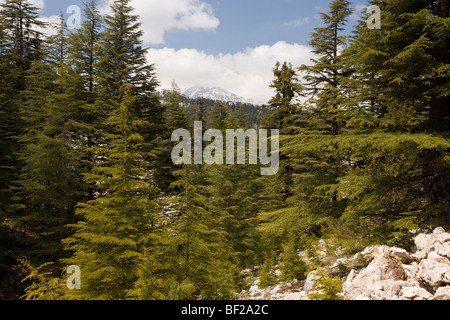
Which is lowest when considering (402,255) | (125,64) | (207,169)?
(402,255)

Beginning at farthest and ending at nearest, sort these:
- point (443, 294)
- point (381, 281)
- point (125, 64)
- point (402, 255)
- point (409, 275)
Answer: point (125, 64), point (402, 255), point (409, 275), point (381, 281), point (443, 294)

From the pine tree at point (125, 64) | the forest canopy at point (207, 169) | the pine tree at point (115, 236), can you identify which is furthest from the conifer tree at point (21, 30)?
the pine tree at point (115, 236)

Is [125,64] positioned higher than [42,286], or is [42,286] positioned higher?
[125,64]

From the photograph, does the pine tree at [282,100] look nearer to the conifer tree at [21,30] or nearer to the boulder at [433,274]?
the boulder at [433,274]

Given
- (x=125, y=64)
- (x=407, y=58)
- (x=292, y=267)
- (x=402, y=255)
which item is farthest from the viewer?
(x=125, y=64)

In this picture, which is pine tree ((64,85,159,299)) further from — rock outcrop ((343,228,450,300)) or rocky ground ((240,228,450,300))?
rock outcrop ((343,228,450,300))

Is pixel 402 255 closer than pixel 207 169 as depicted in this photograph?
Yes

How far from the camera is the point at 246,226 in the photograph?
18.7 metres

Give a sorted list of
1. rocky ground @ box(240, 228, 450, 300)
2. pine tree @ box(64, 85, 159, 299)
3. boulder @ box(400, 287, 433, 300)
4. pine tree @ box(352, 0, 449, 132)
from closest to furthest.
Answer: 1. boulder @ box(400, 287, 433, 300)
2. rocky ground @ box(240, 228, 450, 300)
3. pine tree @ box(352, 0, 449, 132)
4. pine tree @ box(64, 85, 159, 299)

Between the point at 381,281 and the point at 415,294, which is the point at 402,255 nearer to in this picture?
the point at 381,281

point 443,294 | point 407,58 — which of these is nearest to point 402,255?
point 443,294

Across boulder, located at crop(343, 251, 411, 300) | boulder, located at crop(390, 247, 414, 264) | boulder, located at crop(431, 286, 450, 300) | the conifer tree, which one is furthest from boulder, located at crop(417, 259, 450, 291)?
the conifer tree

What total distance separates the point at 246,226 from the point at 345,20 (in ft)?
58.2
